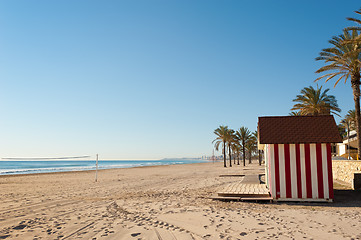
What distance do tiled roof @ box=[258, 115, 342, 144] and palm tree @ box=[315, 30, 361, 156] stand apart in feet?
33.5

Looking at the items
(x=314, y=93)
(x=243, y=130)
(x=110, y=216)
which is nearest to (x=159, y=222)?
(x=110, y=216)

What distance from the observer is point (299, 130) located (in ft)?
30.1

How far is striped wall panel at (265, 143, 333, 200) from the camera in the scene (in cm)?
868

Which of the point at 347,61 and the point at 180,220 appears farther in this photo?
the point at 347,61

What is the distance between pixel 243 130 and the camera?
48781 mm

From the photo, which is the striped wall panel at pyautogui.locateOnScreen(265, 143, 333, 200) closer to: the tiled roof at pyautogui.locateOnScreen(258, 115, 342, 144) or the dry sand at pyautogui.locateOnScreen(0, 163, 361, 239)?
the tiled roof at pyautogui.locateOnScreen(258, 115, 342, 144)

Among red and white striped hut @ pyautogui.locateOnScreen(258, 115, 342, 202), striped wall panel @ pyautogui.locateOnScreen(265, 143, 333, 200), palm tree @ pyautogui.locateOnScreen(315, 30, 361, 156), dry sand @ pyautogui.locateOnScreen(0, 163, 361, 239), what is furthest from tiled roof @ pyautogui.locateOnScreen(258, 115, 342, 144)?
palm tree @ pyautogui.locateOnScreen(315, 30, 361, 156)

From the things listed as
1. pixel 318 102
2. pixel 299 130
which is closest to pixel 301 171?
pixel 299 130

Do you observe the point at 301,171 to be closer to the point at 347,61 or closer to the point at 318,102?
the point at 347,61

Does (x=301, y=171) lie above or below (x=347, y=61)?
below

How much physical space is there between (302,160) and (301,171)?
41 cm

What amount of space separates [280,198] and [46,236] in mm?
7751

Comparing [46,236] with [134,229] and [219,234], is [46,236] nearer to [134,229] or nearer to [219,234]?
[134,229]

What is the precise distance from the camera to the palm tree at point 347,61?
16.8 meters
